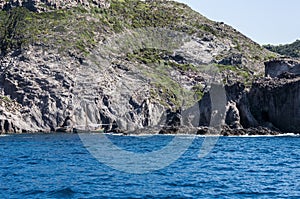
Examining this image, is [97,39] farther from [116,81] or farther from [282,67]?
[282,67]

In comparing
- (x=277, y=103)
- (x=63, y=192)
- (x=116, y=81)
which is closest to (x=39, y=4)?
(x=116, y=81)

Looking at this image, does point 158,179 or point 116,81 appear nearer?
point 158,179

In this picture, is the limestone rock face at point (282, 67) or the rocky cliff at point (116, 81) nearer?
the rocky cliff at point (116, 81)

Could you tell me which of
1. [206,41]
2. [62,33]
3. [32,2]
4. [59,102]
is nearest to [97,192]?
[59,102]

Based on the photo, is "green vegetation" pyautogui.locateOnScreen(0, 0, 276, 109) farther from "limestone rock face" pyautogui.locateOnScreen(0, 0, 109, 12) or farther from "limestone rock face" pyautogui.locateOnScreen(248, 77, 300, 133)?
"limestone rock face" pyautogui.locateOnScreen(248, 77, 300, 133)

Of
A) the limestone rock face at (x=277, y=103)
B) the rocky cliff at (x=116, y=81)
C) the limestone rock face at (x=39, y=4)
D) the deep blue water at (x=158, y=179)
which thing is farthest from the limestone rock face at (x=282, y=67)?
the deep blue water at (x=158, y=179)

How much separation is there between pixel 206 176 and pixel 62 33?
118m

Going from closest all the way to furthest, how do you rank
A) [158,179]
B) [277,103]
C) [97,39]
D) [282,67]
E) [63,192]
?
[63,192] < [158,179] < [277,103] < [282,67] < [97,39]

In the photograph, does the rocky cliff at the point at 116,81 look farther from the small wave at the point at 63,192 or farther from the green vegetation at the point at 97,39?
the small wave at the point at 63,192

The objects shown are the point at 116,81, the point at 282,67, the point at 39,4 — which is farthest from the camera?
the point at 39,4

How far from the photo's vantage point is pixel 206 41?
7461 inches

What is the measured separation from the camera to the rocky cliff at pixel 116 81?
372ft

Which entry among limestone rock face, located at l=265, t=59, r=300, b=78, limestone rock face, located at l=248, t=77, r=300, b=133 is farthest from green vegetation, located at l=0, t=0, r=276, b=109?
limestone rock face, located at l=248, t=77, r=300, b=133

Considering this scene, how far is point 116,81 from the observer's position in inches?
5349
